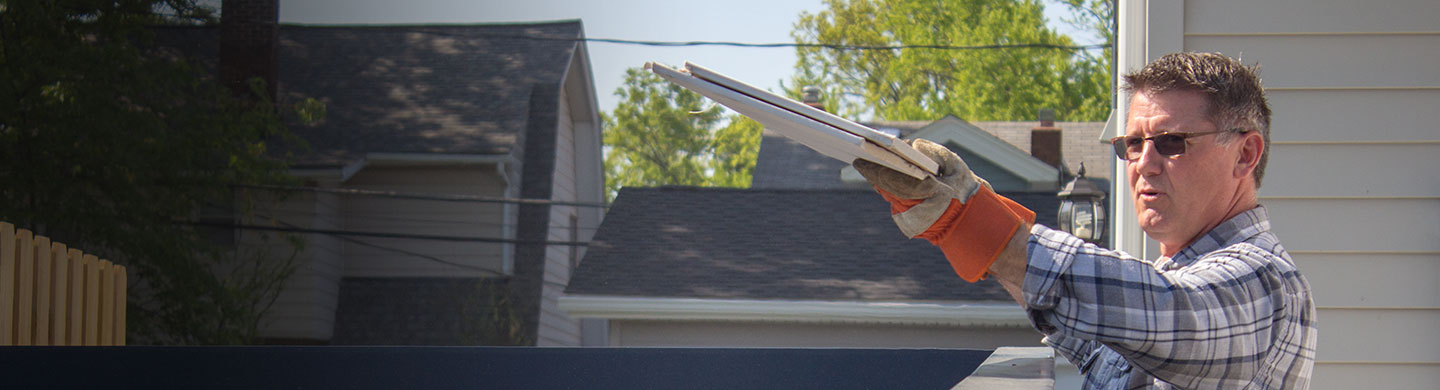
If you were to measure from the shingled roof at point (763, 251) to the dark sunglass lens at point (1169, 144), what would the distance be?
8374 millimetres

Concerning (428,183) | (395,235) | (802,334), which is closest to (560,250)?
(428,183)

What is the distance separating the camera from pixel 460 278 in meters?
14.6

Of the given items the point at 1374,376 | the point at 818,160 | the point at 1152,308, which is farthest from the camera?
the point at 818,160

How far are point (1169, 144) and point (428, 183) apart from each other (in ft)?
45.1

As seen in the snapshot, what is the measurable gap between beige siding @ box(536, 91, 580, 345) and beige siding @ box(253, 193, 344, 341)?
7.77 feet

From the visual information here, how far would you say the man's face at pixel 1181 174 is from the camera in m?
1.27

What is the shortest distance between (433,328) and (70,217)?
174 inches

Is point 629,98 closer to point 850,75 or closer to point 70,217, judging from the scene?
point 850,75

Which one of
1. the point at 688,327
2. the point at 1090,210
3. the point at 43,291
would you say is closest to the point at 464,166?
the point at 688,327

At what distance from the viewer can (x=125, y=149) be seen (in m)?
10.2

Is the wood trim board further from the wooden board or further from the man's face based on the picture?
the man's face

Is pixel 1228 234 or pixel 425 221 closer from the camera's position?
pixel 1228 234

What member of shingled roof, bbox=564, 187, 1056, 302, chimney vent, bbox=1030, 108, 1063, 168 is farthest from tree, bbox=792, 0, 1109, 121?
shingled roof, bbox=564, 187, 1056, 302

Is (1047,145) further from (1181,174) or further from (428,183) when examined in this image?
(1181,174)
